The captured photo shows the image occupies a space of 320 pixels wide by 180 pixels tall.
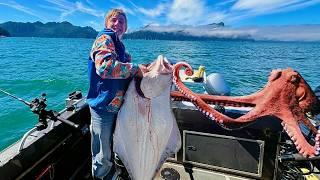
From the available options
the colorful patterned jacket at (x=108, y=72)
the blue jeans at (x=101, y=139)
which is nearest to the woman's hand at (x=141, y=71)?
the colorful patterned jacket at (x=108, y=72)

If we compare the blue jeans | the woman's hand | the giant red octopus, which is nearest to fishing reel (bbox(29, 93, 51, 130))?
the blue jeans

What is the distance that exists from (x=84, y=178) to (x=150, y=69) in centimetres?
241

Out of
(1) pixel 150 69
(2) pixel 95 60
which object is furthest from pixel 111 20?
(1) pixel 150 69

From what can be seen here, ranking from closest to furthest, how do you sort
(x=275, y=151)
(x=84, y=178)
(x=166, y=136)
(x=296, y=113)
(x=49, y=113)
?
(x=296, y=113)
(x=166, y=136)
(x=49, y=113)
(x=275, y=151)
(x=84, y=178)

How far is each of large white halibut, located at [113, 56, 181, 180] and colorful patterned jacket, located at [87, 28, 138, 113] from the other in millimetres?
129

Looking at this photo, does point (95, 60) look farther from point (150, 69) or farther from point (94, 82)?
point (150, 69)

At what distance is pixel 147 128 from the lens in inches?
104

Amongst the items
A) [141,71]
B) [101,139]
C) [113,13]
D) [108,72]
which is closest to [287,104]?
[141,71]

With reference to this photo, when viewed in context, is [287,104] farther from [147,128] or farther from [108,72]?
[108,72]

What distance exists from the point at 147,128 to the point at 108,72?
2.23 ft

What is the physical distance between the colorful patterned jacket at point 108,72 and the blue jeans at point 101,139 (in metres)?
0.14

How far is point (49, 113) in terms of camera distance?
3301mm

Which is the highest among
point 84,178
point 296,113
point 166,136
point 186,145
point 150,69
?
point 150,69

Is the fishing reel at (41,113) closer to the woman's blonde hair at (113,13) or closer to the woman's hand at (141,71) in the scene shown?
the woman's blonde hair at (113,13)
